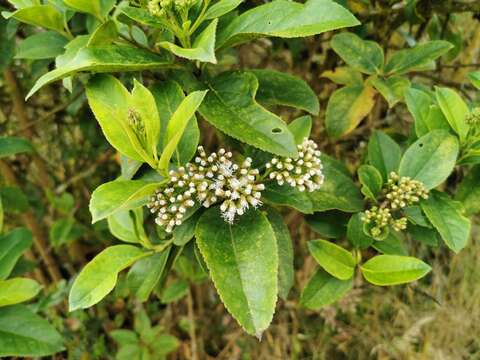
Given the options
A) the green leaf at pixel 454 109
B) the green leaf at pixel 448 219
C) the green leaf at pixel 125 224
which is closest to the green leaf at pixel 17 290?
the green leaf at pixel 125 224

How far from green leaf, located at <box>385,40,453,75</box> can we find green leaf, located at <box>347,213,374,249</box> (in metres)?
0.42

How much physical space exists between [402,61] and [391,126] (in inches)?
36.1

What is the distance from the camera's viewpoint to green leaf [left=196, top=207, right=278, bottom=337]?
817mm

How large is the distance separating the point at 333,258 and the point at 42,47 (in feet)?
2.69

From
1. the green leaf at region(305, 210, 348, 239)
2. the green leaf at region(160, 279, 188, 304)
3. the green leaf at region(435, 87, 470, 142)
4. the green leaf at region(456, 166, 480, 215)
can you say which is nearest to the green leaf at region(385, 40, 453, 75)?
the green leaf at region(435, 87, 470, 142)

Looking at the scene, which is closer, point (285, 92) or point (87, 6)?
point (87, 6)

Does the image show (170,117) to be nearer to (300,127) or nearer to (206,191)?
(206,191)

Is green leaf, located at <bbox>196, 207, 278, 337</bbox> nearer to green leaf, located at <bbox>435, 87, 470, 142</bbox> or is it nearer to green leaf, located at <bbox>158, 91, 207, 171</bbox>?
green leaf, located at <bbox>158, 91, 207, 171</bbox>

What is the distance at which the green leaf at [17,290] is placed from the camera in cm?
125

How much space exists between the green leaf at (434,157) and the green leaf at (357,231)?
160 millimetres

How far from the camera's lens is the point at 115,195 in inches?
32.5

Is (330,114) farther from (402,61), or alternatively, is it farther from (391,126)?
(391,126)

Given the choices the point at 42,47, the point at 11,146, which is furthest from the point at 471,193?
the point at 11,146

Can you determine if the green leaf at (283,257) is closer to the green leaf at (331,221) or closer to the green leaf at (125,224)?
the green leaf at (331,221)
